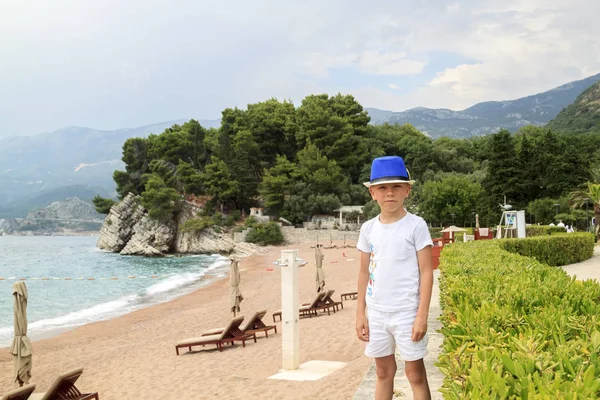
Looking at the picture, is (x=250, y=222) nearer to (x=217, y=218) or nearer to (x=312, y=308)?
(x=217, y=218)

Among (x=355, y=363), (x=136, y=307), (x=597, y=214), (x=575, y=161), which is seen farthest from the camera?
(x=575, y=161)

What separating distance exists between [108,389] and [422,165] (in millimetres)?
59770

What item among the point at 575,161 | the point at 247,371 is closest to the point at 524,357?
the point at 247,371

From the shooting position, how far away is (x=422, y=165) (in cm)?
6556

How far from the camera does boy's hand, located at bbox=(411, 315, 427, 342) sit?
3045mm

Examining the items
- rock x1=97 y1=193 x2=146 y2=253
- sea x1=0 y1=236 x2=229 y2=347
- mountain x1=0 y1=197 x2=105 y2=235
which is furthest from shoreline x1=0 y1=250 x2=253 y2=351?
mountain x1=0 y1=197 x2=105 y2=235

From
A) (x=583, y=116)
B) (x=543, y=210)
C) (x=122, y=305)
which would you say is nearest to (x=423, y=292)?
(x=122, y=305)

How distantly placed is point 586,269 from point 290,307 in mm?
13373

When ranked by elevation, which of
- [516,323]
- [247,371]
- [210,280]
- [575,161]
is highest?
[575,161]

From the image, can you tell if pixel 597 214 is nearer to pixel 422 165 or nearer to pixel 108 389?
pixel 108 389

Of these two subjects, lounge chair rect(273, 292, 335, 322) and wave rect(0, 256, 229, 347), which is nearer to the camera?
lounge chair rect(273, 292, 335, 322)

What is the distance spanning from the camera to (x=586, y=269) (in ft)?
56.4

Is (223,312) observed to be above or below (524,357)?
below

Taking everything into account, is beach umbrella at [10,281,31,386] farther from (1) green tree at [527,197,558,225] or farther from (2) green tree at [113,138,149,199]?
(2) green tree at [113,138,149,199]
